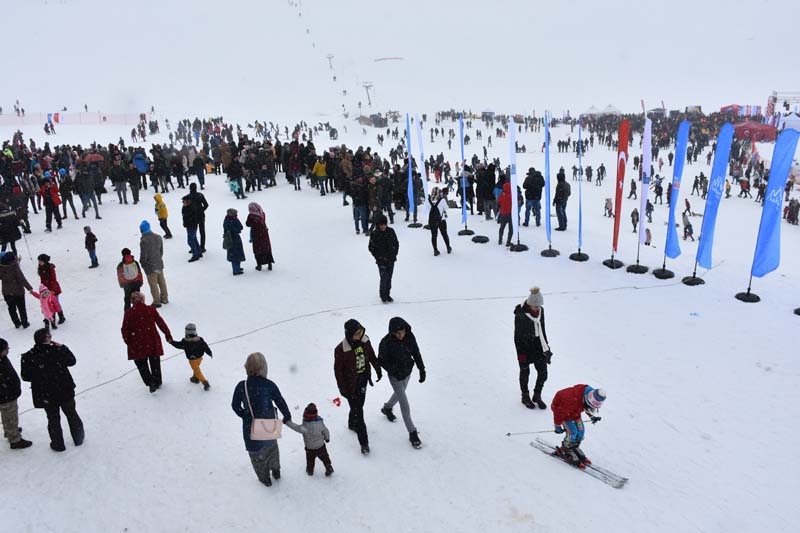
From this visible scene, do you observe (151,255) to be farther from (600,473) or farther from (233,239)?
(600,473)

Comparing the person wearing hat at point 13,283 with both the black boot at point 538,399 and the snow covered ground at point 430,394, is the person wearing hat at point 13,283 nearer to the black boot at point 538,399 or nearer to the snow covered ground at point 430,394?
the snow covered ground at point 430,394

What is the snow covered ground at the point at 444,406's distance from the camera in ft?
15.2

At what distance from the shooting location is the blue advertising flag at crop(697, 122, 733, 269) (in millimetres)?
9125

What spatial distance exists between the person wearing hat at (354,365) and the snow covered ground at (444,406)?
2.08ft

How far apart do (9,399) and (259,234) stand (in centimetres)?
574

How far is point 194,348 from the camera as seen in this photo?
246 inches

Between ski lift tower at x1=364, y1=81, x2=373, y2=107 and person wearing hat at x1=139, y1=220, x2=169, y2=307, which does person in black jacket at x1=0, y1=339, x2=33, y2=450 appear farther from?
ski lift tower at x1=364, y1=81, x2=373, y2=107

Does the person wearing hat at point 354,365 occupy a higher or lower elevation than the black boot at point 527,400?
higher

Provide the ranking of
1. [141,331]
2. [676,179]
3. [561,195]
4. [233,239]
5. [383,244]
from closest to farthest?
1. [141,331]
2. [383,244]
3. [676,179]
4. [233,239]
5. [561,195]

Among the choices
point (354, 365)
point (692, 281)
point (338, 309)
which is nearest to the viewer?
point (354, 365)

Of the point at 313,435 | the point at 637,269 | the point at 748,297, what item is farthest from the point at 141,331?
the point at 748,297

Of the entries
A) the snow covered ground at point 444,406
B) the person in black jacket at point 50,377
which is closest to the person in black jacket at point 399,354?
the snow covered ground at point 444,406

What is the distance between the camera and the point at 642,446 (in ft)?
17.9

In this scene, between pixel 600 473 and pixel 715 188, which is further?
pixel 715 188
